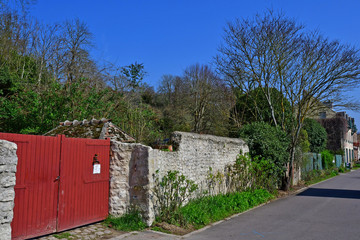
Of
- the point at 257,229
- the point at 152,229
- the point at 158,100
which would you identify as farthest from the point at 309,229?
the point at 158,100

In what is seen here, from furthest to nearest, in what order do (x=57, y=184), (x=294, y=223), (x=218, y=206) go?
(x=218, y=206) < (x=294, y=223) < (x=57, y=184)

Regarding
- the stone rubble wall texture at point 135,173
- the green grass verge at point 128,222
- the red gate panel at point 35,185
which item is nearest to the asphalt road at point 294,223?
the green grass verge at point 128,222

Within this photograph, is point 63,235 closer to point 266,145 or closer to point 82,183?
point 82,183

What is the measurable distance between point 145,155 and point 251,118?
1504 cm

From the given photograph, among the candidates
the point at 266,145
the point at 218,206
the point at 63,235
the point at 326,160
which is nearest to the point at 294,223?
the point at 218,206

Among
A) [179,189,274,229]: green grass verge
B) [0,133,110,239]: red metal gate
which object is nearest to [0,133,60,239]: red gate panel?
[0,133,110,239]: red metal gate

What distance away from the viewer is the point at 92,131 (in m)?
8.54

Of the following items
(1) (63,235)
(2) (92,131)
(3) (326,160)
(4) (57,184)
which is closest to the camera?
(1) (63,235)

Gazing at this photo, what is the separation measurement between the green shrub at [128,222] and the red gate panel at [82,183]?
0.30 metres

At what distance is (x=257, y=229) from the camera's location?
301 inches

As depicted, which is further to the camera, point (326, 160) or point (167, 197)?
point (326, 160)

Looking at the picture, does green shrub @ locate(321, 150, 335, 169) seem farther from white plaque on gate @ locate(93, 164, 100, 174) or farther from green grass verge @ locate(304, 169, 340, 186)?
white plaque on gate @ locate(93, 164, 100, 174)

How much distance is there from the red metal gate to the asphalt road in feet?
8.01

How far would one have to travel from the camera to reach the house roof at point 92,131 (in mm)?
8406
